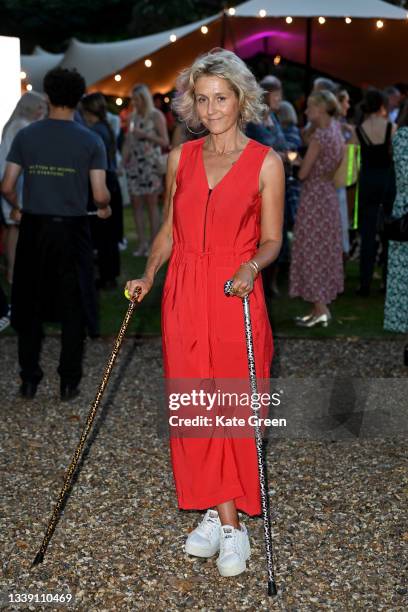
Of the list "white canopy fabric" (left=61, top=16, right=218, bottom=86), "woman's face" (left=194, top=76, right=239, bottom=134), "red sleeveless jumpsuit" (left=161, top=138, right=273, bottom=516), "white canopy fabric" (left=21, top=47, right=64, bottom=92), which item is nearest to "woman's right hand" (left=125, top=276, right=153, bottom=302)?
"red sleeveless jumpsuit" (left=161, top=138, right=273, bottom=516)

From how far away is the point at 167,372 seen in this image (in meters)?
4.16

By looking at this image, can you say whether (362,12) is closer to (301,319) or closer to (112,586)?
(301,319)

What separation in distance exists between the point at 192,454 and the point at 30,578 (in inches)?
32.1

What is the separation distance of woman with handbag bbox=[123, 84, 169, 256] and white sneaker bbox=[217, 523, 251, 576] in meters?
8.94

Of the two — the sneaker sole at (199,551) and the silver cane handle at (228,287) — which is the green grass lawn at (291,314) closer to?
the sneaker sole at (199,551)

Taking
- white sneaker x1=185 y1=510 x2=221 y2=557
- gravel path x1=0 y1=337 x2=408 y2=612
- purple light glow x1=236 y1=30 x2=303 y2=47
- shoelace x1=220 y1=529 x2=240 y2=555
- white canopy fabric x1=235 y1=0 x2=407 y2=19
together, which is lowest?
gravel path x1=0 y1=337 x2=408 y2=612

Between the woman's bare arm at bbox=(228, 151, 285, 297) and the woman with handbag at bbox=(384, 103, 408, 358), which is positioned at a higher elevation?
the woman's bare arm at bbox=(228, 151, 285, 297)

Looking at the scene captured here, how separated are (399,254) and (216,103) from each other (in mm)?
3747

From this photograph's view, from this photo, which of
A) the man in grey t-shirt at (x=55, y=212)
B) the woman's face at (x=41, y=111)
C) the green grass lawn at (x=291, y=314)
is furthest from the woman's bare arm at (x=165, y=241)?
the woman's face at (x=41, y=111)

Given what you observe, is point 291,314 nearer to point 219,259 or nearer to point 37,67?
point 219,259

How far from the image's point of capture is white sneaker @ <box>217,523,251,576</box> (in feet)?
13.4

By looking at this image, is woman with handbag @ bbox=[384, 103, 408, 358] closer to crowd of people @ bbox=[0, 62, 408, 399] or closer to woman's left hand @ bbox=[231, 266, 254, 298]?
crowd of people @ bbox=[0, 62, 408, 399]

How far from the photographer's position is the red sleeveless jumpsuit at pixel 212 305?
4.01m

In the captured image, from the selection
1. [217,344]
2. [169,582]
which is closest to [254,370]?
[217,344]
